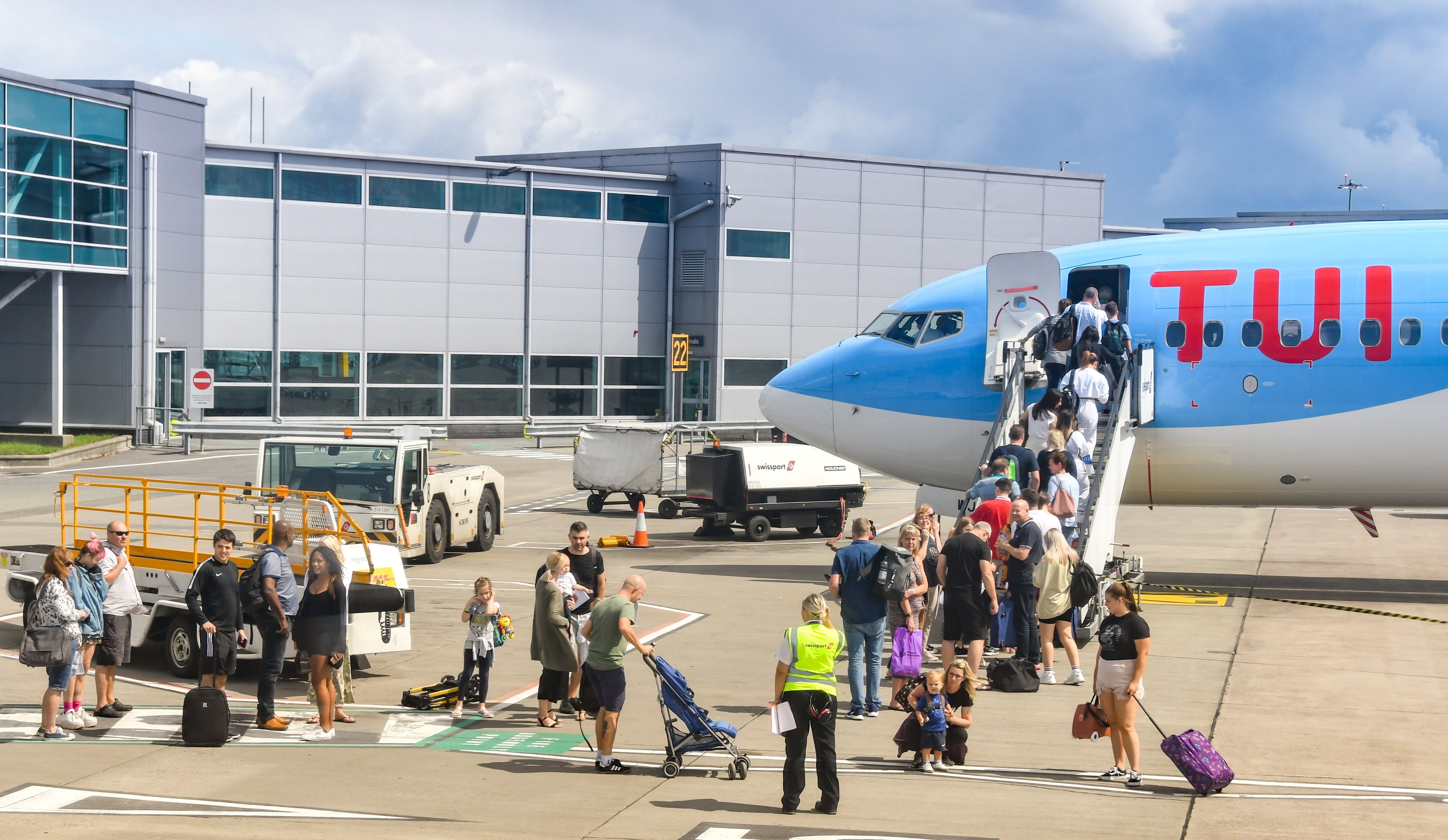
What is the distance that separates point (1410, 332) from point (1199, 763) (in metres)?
11.5

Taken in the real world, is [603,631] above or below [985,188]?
below

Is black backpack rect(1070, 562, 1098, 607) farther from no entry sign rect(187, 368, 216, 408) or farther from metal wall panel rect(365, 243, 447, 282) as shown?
metal wall panel rect(365, 243, 447, 282)

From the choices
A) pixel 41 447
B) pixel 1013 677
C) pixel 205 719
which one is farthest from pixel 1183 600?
pixel 41 447

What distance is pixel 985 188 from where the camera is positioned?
56938 millimetres

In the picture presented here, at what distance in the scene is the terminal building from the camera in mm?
44781

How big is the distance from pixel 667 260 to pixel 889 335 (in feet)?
116

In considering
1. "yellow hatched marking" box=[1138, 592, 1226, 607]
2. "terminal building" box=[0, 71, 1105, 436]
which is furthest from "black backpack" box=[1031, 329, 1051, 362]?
"terminal building" box=[0, 71, 1105, 436]

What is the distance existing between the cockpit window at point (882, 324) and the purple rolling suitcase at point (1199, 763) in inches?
454

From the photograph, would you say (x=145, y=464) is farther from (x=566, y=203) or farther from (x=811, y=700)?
(x=811, y=700)

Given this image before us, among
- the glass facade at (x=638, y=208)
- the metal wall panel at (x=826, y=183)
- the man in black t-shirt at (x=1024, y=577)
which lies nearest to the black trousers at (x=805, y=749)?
the man in black t-shirt at (x=1024, y=577)

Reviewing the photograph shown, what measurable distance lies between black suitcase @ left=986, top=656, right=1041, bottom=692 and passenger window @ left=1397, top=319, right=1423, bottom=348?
8.96 metres

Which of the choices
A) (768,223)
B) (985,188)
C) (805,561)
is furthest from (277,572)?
(985,188)

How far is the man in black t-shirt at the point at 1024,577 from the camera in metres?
14.5

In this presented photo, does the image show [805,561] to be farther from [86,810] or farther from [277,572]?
[86,810]
